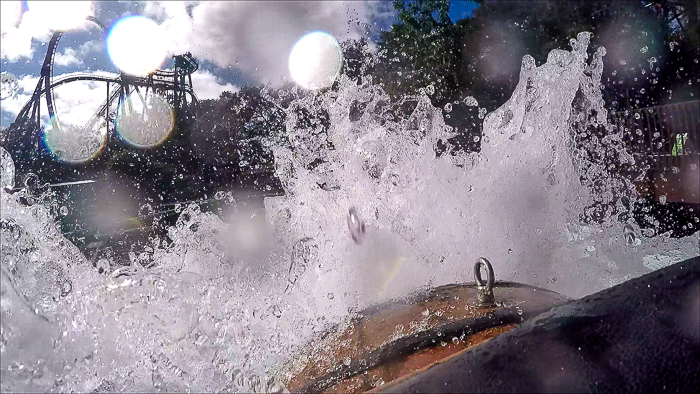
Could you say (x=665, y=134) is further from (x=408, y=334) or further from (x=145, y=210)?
(x=408, y=334)

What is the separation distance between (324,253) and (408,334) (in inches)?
67.8

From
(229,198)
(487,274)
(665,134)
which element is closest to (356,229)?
(487,274)

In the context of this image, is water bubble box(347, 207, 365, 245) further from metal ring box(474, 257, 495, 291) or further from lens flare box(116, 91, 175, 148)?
lens flare box(116, 91, 175, 148)

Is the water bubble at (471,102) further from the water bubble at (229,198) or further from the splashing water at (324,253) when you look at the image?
the water bubble at (229,198)

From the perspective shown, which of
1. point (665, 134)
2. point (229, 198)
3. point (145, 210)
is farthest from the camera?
point (229, 198)

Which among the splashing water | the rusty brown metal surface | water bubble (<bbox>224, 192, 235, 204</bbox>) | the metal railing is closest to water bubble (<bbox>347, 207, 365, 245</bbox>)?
the splashing water

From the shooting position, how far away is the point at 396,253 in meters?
3.53

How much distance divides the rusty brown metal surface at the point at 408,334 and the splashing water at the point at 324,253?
0.38 feet

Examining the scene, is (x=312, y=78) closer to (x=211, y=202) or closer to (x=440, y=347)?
(x=211, y=202)

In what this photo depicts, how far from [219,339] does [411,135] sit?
3419 millimetres

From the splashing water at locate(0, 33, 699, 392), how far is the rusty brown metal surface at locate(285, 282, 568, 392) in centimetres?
12

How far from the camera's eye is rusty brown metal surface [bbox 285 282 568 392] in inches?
50.6

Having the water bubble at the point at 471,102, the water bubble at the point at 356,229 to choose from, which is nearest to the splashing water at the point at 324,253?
the water bubble at the point at 356,229

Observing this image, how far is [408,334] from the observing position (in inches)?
Answer: 61.6
